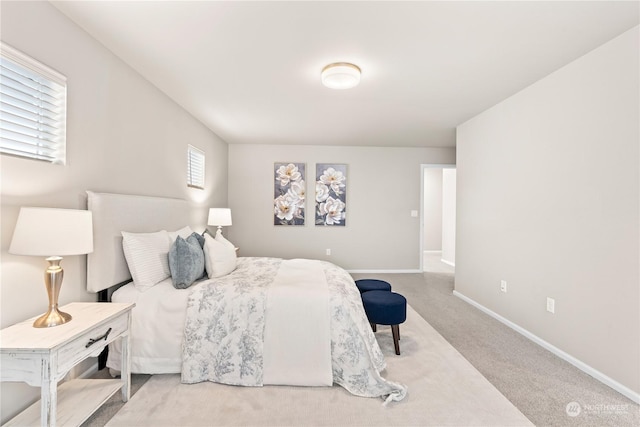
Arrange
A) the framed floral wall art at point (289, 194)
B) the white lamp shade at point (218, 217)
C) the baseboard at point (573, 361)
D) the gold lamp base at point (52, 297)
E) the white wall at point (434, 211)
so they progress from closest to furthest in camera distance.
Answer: the gold lamp base at point (52, 297), the baseboard at point (573, 361), the white lamp shade at point (218, 217), the framed floral wall art at point (289, 194), the white wall at point (434, 211)

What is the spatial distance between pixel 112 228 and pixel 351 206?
4112 millimetres

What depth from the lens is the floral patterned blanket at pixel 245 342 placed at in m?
1.98

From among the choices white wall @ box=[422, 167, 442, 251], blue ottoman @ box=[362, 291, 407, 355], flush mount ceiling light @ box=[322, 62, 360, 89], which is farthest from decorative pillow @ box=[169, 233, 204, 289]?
white wall @ box=[422, 167, 442, 251]

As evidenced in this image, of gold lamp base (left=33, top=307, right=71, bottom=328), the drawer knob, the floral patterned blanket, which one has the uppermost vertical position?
gold lamp base (left=33, top=307, right=71, bottom=328)

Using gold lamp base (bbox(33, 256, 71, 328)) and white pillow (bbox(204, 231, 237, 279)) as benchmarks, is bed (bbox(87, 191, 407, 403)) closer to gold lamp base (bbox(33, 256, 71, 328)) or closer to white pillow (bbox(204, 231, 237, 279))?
white pillow (bbox(204, 231, 237, 279))

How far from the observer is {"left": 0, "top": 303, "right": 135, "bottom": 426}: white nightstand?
127 centimetres

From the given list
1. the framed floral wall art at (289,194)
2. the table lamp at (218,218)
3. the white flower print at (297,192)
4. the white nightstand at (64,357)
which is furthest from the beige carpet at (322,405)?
the white flower print at (297,192)

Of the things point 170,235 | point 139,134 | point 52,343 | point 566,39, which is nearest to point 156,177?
point 139,134

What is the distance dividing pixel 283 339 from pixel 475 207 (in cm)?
306

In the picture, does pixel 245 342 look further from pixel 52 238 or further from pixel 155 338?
pixel 52 238

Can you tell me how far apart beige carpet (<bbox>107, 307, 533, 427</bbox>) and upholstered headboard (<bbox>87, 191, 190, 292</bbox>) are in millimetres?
817

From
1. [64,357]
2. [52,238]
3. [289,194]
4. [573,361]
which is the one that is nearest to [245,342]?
[64,357]

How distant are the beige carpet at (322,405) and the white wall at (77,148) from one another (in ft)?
2.35

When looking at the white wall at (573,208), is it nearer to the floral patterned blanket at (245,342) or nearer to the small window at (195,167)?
the floral patterned blanket at (245,342)
